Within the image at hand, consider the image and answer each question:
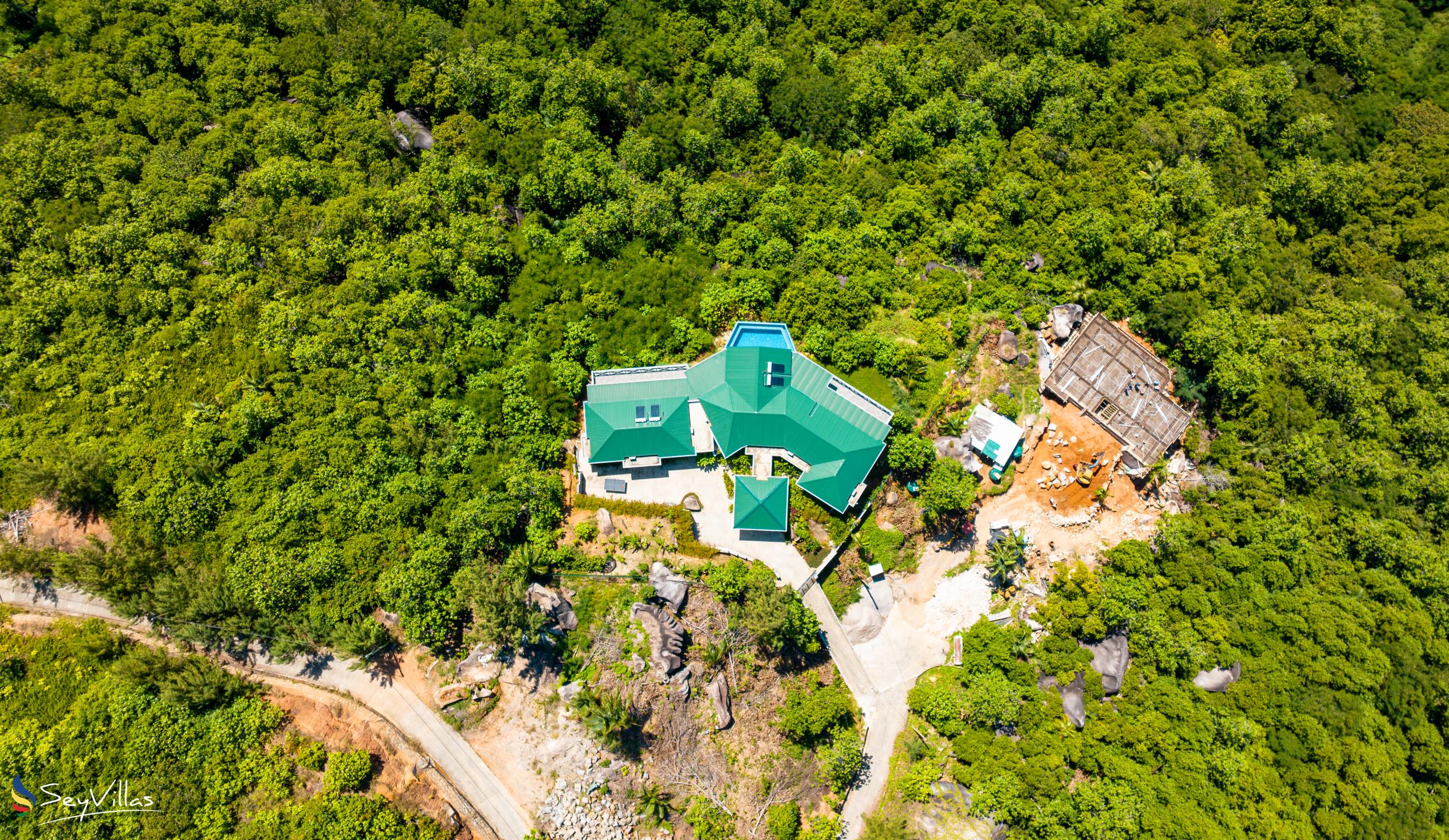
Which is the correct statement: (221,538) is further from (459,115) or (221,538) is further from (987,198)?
(987,198)

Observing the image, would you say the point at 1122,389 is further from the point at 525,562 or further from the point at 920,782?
the point at 525,562

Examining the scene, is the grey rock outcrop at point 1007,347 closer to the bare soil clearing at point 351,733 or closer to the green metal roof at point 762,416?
the green metal roof at point 762,416

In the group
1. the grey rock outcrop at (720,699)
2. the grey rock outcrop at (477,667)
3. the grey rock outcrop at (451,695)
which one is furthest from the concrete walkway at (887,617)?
the grey rock outcrop at (451,695)

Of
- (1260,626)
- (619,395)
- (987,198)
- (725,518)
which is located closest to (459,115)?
(619,395)

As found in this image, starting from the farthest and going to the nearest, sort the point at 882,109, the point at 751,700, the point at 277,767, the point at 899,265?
1. the point at 882,109
2. the point at 899,265
3. the point at 751,700
4. the point at 277,767

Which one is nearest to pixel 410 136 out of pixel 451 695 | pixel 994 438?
pixel 451 695
